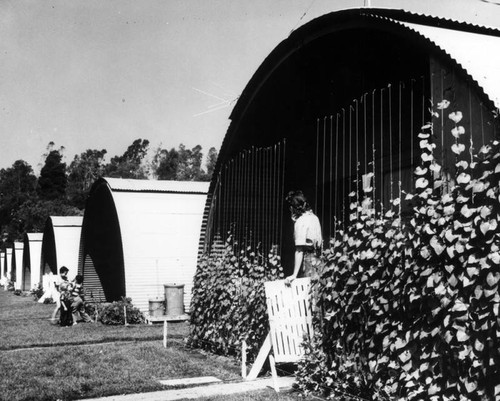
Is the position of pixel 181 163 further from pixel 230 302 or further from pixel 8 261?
pixel 230 302

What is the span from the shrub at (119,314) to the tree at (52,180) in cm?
10242

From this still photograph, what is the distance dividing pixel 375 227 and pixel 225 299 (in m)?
4.59

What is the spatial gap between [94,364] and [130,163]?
114811 millimetres

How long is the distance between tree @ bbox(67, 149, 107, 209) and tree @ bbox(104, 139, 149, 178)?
247 cm

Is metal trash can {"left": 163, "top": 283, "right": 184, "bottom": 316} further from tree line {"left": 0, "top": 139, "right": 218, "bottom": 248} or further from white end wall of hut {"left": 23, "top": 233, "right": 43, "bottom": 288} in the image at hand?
tree line {"left": 0, "top": 139, "right": 218, "bottom": 248}

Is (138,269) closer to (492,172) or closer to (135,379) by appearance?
(135,379)

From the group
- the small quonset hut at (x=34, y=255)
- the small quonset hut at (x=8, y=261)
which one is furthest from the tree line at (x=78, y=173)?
the small quonset hut at (x=34, y=255)

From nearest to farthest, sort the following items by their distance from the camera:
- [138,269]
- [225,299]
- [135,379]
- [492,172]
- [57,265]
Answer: [492,172] → [135,379] → [225,299] → [138,269] → [57,265]

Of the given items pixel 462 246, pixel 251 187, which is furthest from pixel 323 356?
pixel 251 187

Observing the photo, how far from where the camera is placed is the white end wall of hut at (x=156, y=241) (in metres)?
18.4

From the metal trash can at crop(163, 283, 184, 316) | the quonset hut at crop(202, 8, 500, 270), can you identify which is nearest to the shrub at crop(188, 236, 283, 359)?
the quonset hut at crop(202, 8, 500, 270)

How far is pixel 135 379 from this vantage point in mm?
8070

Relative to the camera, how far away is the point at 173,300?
57.7 feet

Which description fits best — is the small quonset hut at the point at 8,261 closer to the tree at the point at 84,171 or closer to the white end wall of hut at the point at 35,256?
the white end wall of hut at the point at 35,256
